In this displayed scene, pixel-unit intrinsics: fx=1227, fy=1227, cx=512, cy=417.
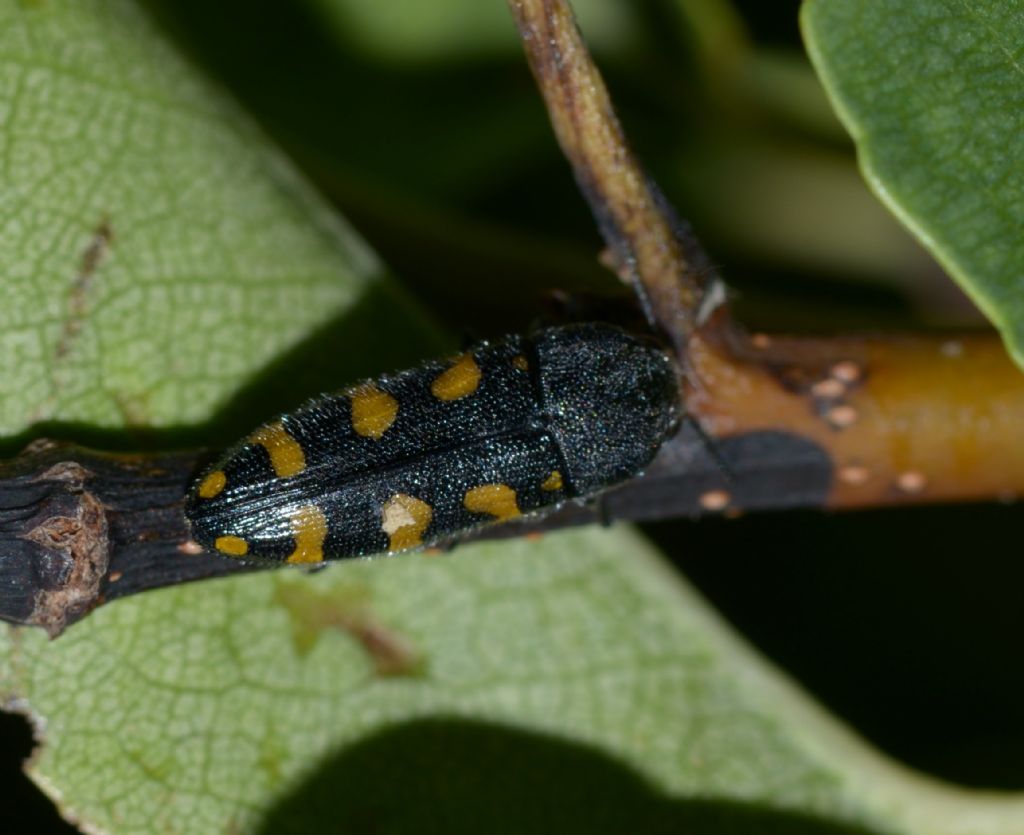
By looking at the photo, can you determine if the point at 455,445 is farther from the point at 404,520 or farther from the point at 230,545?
the point at 230,545

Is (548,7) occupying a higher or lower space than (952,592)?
higher

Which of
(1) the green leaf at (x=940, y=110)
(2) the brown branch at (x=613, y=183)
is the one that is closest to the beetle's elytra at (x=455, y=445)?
(2) the brown branch at (x=613, y=183)

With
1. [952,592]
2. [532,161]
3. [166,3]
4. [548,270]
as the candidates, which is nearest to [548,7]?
[548,270]

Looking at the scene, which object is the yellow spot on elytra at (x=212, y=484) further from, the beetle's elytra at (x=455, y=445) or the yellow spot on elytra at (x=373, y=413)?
the yellow spot on elytra at (x=373, y=413)

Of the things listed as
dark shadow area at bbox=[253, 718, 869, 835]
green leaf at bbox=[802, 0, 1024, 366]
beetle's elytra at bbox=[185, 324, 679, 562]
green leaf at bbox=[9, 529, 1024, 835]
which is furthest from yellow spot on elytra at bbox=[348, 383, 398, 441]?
green leaf at bbox=[802, 0, 1024, 366]

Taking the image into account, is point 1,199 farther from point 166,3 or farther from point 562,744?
point 562,744

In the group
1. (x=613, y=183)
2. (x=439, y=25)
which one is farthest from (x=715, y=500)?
(x=439, y=25)
